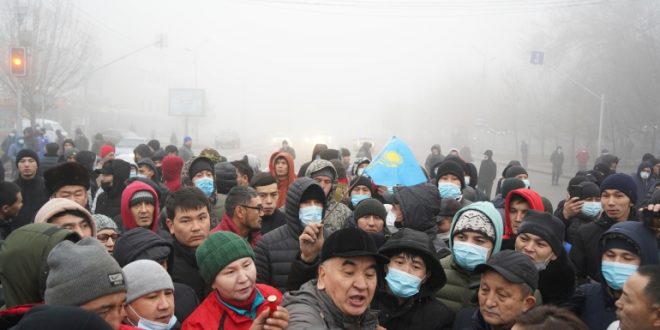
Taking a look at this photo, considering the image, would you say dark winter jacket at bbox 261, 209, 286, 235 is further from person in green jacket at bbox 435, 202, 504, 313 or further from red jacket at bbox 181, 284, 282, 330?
red jacket at bbox 181, 284, 282, 330

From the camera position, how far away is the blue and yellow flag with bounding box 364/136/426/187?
6.75 m

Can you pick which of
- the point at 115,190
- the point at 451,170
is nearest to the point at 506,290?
the point at 451,170

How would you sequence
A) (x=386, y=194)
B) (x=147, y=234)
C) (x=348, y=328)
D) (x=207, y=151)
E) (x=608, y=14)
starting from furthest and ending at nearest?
(x=608, y=14) → (x=207, y=151) → (x=386, y=194) → (x=147, y=234) → (x=348, y=328)

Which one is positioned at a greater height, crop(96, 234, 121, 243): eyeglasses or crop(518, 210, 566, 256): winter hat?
crop(518, 210, 566, 256): winter hat

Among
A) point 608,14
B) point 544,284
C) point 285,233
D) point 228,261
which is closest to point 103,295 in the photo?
point 228,261

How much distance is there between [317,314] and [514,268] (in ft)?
4.19

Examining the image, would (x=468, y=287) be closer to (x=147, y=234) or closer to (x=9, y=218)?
(x=147, y=234)

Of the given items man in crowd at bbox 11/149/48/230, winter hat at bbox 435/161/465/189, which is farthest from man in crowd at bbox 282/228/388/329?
man in crowd at bbox 11/149/48/230

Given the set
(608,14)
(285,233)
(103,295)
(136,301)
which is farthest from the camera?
(608,14)

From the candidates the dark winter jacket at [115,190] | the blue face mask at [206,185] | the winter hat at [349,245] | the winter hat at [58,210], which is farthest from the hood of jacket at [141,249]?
the dark winter jacket at [115,190]

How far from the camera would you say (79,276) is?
2691 mm

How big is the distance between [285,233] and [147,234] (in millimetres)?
1081

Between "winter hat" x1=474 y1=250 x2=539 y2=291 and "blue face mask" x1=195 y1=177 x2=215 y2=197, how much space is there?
13.1ft

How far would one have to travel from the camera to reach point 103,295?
2701 mm
